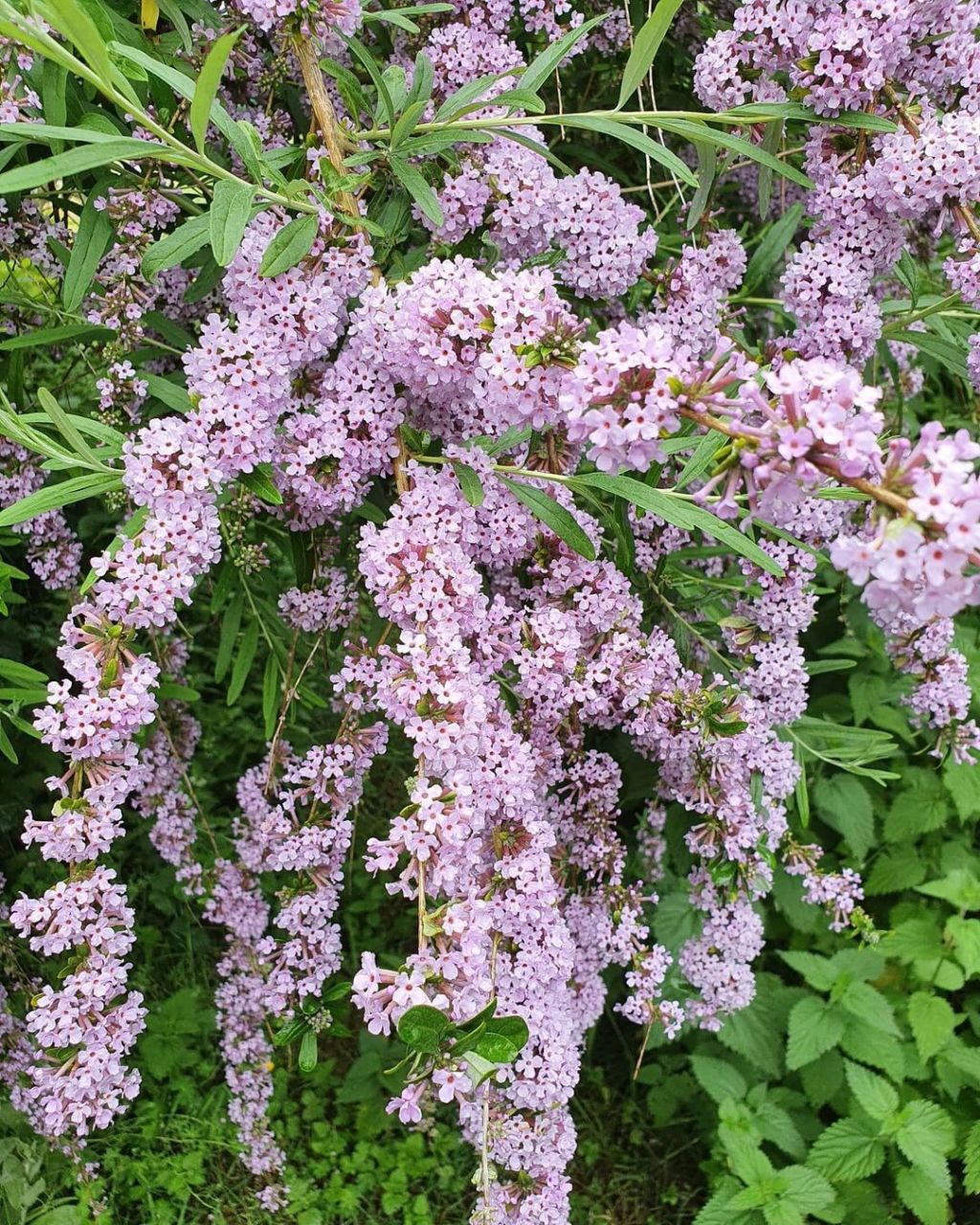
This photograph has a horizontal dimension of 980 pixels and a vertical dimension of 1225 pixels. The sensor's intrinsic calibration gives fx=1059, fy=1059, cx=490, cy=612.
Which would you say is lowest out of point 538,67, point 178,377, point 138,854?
point 138,854

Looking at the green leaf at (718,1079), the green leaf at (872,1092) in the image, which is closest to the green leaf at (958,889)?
the green leaf at (872,1092)

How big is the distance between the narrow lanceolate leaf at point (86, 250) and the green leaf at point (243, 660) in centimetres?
93

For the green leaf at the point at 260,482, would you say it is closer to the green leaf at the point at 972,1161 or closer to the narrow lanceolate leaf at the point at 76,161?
the narrow lanceolate leaf at the point at 76,161

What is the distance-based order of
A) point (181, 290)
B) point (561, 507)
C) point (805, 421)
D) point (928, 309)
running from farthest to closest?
1. point (181, 290)
2. point (928, 309)
3. point (561, 507)
4. point (805, 421)

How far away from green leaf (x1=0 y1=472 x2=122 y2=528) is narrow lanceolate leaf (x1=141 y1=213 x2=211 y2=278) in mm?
368

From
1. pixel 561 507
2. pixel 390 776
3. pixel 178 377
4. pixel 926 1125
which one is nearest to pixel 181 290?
pixel 178 377

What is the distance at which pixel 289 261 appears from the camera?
69.4 inches

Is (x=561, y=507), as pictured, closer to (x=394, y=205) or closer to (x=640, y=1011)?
(x=394, y=205)

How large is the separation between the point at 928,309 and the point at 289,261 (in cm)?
139

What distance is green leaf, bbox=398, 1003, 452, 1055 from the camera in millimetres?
1396

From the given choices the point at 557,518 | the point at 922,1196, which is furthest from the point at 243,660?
the point at 922,1196

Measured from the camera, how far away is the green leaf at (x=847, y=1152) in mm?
3283

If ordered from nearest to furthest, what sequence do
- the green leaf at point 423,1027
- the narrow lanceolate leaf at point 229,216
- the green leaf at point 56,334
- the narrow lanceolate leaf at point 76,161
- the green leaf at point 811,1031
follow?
the green leaf at point 423,1027 → the narrow lanceolate leaf at point 76,161 → the narrow lanceolate leaf at point 229,216 → the green leaf at point 56,334 → the green leaf at point 811,1031

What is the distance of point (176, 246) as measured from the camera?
6.11ft
